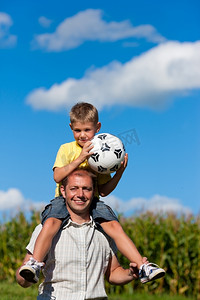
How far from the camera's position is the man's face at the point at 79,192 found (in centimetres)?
515

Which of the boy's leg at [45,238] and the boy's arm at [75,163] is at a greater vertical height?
the boy's arm at [75,163]

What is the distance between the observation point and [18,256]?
43.7 ft

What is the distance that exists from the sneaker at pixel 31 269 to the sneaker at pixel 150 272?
44.1 inches

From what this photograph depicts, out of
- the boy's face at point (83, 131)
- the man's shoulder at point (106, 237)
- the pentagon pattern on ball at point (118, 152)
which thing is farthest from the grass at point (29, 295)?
the pentagon pattern on ball at point (118, 152)

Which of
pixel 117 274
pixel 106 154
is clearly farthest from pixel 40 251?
pixel 106 154

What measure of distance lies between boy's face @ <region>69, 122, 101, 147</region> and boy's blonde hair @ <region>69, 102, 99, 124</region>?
47 mm

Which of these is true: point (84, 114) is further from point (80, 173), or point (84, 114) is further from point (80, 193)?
point (80, 193)

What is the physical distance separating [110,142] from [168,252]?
7497 millimetres

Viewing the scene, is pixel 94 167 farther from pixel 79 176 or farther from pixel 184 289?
pixel 184 289

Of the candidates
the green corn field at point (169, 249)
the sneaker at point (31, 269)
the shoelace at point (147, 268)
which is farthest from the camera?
the green corn field at point (169, 249)

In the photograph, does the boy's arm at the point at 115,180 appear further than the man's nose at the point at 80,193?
Yes

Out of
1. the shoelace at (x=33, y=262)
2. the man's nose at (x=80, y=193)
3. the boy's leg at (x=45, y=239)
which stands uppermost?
the man's nose at (x=80, y=193)

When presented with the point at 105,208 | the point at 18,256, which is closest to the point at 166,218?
the point at 18,256

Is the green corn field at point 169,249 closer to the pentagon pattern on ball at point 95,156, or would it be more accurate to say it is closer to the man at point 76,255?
the man at point 76,255
